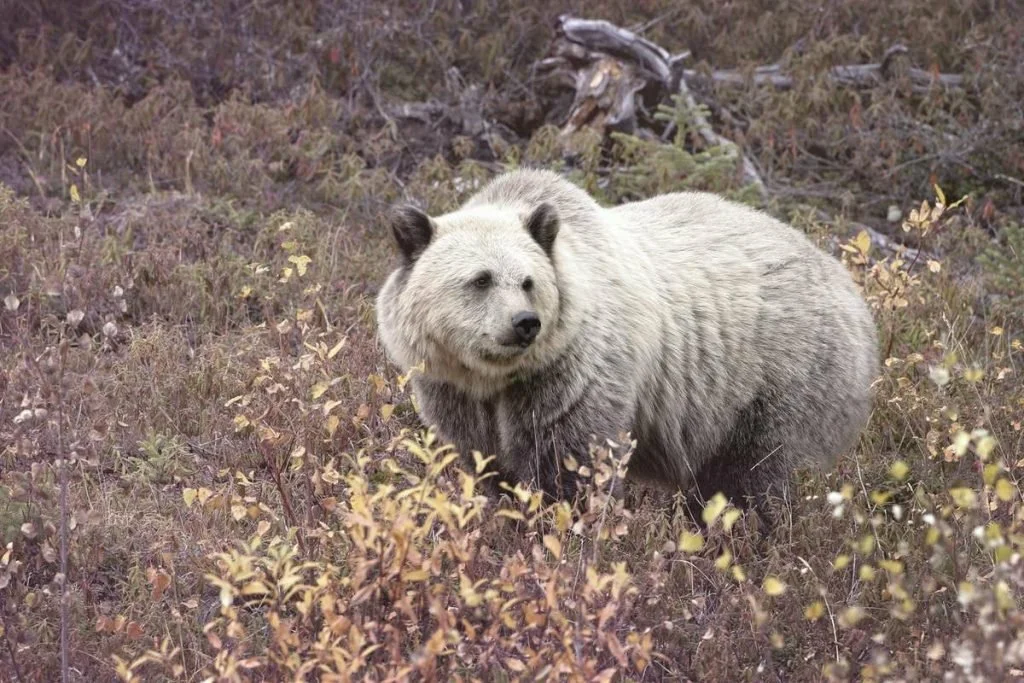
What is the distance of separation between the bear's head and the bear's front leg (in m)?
0.13

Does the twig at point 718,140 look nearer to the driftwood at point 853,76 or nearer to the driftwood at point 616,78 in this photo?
the driftwood at point 616,78

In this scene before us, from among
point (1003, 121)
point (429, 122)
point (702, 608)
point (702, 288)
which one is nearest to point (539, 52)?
point (429, 122)

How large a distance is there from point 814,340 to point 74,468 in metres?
3.43

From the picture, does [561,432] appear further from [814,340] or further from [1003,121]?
[1003,121]

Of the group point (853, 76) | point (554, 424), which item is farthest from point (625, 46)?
point (554, 424)

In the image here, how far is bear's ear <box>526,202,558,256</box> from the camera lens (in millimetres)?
4914

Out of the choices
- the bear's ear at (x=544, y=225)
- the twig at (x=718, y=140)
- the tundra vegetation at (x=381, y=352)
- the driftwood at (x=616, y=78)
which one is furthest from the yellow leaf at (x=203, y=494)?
the driftwood at (x=616, y=78)

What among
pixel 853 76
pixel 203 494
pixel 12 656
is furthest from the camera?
pixel 853 76

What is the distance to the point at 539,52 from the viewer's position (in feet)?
34.7

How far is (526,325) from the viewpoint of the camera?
182 inches

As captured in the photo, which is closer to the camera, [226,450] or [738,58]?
[226,450]

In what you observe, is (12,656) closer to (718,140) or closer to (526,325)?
(526,325)

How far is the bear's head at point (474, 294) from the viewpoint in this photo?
4723mm

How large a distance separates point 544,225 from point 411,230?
1.77 ft
